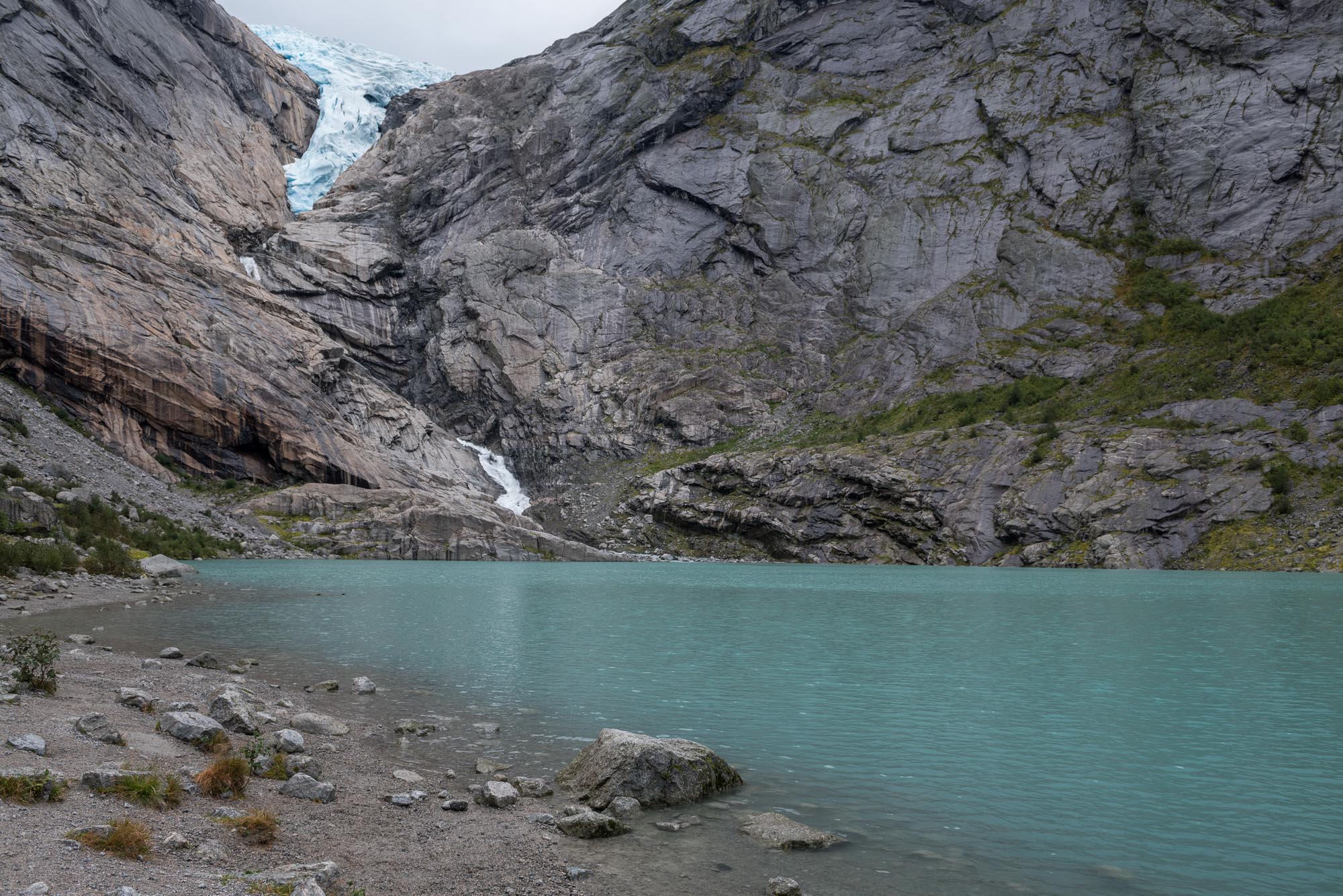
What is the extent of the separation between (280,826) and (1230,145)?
139443 mm

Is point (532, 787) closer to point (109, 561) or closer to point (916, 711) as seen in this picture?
point (916, 711)

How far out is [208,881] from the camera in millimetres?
7586

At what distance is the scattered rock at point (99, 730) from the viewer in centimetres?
1184

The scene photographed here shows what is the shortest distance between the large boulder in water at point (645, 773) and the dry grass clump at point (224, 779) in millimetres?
4568

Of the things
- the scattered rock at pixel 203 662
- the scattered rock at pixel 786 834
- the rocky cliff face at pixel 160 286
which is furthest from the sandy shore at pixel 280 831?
the rocky cliff face at pixel 160 286

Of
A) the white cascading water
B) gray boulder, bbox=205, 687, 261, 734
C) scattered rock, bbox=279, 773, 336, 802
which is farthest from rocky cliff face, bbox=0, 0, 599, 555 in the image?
scattered rock, bbox=279, 773, 336, 802

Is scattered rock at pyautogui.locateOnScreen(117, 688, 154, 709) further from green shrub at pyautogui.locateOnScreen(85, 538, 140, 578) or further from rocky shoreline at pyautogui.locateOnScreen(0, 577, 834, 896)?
green shrub at pyautogui.locateOnScreen(85, 538, 140, 578)

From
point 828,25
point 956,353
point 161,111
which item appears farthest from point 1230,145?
point 161,111

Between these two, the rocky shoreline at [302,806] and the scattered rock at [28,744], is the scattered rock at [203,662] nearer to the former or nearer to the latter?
the rocky shoreline at [302,806]

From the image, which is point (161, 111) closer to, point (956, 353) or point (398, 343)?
point (398, 343)

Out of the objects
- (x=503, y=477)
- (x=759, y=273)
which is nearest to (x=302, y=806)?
(x=503, y=477)

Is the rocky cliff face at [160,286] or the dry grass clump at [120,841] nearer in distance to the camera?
the dry grass clump at [120,841]

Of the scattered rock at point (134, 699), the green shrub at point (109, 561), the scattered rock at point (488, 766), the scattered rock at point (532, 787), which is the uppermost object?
the scattered rock at point (134, 699)

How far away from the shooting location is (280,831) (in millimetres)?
9773
